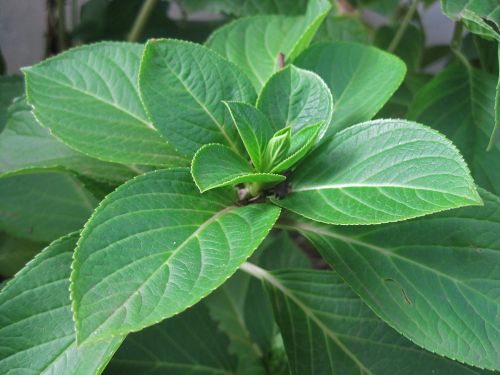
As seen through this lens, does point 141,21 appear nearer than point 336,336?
No

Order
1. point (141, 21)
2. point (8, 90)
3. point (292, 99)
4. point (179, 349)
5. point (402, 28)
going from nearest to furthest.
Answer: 1. point (292, 99)
2. point (179, 349)
3. point (8, 90)
4. point (402, 28)
5. point (141, 21)

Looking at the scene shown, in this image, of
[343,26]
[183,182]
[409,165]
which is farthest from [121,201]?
[343,26]

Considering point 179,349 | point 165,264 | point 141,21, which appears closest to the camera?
point 165,264

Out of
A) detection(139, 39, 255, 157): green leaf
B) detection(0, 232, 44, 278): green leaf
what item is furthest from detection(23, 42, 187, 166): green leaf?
detection(0, 232, 44, 278): green leaf

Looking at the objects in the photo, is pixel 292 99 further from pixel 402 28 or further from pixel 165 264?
pixel 402 28

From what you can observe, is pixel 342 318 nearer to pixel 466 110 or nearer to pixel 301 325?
pixel 301 325

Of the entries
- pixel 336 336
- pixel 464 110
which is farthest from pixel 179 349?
pixel 464 110

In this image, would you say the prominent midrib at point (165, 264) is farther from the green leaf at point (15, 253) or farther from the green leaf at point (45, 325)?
the green leaf at point (15, 253)

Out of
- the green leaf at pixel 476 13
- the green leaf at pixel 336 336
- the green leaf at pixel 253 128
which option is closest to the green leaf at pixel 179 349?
the green leaf at pixel 336 336
